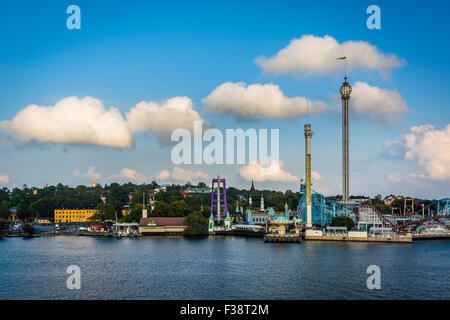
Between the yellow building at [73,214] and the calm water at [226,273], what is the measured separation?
68.2m

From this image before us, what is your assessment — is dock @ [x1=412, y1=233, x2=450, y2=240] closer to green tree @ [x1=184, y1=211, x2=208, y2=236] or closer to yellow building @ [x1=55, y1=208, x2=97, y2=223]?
green tree @ [x1=184, y1=211, x2=208, y2=236]

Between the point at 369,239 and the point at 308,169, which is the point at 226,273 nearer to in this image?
the point at 369,239

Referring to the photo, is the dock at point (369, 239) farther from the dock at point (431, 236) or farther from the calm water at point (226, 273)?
the calm water at point (226, 273)

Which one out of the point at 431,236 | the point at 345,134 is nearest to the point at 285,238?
the point at 431,236

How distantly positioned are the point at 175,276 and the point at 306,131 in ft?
165

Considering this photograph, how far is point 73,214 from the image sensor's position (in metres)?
122

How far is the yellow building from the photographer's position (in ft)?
399

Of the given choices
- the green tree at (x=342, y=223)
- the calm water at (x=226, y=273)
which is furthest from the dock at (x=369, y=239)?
the calm water at (x=226, y=273)

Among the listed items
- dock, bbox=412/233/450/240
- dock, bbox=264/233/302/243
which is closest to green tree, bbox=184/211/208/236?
dock, bbox=264/233/302/243

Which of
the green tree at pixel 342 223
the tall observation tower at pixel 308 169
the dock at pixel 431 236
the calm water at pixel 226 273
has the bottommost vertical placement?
the dock at pixel 431 236

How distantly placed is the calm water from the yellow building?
68.2 metres

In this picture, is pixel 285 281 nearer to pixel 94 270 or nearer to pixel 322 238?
pixel 94 270

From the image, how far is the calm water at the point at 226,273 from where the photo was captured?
30.1 m
